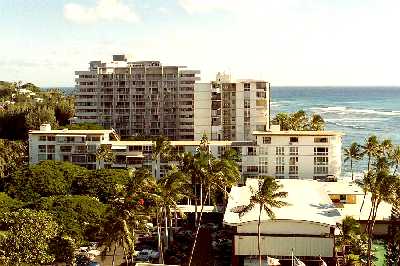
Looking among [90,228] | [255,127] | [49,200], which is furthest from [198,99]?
[90,228]

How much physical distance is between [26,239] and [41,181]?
111 ft

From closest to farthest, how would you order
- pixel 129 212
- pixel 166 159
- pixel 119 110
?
pixel 129 212
pixel 166 159
pixel 119 110

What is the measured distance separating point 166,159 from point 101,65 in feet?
192

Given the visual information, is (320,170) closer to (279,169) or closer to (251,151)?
(279,169)

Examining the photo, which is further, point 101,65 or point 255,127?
point 101,65

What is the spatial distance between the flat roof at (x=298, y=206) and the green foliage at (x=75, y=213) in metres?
14.8

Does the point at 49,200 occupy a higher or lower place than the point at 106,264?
higher

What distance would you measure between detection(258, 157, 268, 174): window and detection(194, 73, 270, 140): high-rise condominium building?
70.9 feet

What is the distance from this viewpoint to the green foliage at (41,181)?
260 feet

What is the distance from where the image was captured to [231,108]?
12512cm

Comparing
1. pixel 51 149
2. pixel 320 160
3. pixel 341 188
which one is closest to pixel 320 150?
pixel 320 160

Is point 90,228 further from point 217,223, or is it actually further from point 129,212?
point 217,223

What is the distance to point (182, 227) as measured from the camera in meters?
78.4

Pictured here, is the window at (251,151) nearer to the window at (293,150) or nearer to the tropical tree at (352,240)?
the window at (293,150)
